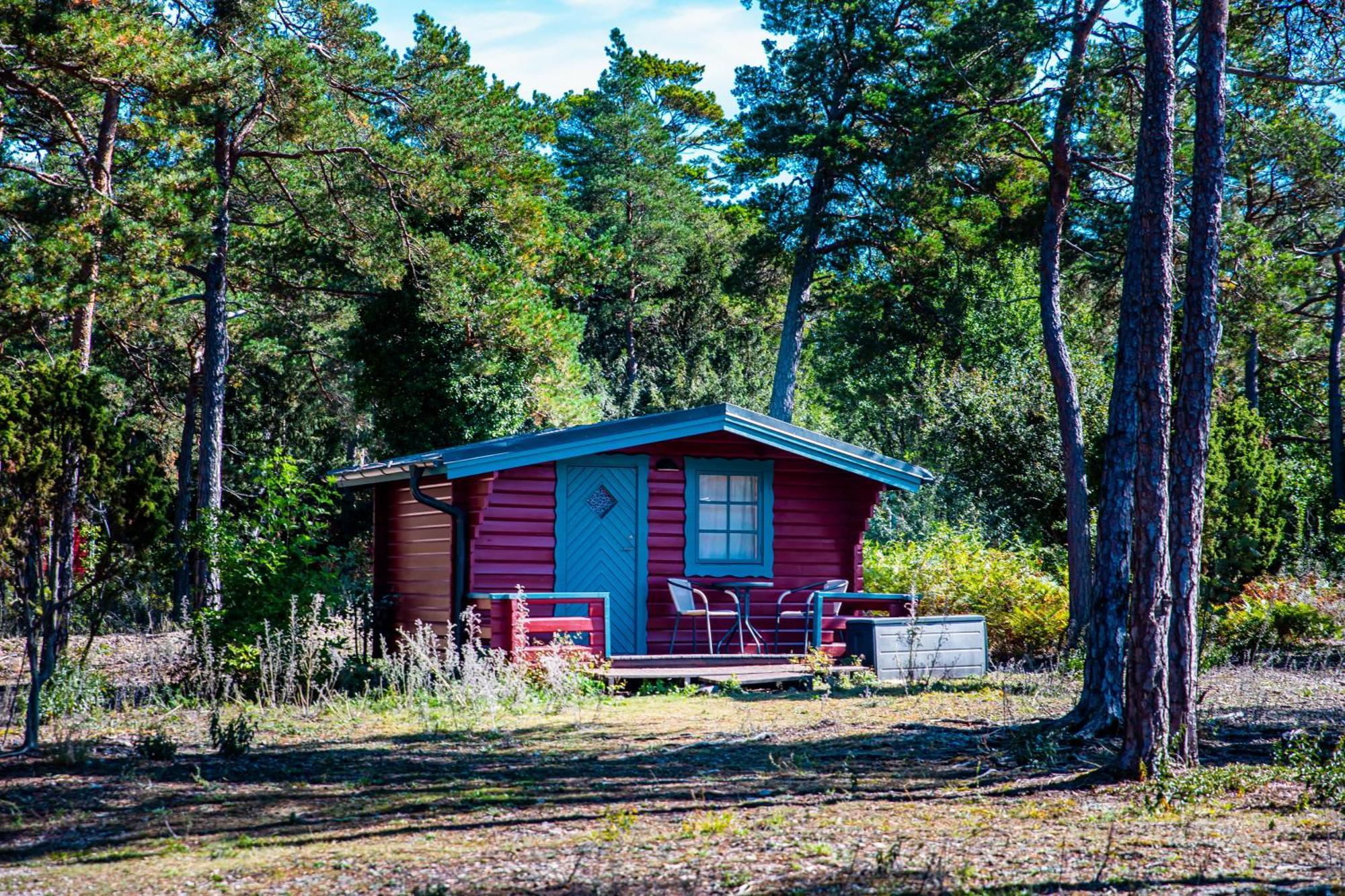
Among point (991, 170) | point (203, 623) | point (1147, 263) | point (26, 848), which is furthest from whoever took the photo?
point (991, 170)

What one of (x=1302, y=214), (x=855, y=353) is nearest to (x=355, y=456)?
(x=855, y=353)

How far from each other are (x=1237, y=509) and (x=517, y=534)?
10298 mm

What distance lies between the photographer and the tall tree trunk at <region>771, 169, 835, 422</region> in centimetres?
2511

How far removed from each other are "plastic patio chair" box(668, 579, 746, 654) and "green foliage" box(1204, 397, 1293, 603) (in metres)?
6.81

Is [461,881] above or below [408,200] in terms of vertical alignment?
below

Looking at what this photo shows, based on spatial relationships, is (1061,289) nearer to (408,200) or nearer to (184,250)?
(408,200)

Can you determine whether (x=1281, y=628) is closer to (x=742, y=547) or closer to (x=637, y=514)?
(x=742, y=547)

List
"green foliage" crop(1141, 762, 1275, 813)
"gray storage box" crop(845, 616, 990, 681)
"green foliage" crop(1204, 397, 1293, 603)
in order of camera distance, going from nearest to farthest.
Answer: "green foliage" crop(1141, 762, 1275, 813), "gray storage box" crop(845, 616, 990, 681), "green foliage" crop(1204, 397, 1293, 603)

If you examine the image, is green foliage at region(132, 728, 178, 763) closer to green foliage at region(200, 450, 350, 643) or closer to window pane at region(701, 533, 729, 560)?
green foliage at region(200, 450, 350, 643)

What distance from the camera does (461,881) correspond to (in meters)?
5.18

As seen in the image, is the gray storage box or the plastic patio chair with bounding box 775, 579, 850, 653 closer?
the gray storage box

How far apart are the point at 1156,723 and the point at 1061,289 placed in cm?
2102

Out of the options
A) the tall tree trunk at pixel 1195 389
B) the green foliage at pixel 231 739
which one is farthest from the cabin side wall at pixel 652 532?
the tall tree trunk at pixel 1195 389

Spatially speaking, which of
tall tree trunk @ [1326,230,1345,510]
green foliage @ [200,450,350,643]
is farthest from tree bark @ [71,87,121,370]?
tall tree trunk @ [1326,230,1345,510]
